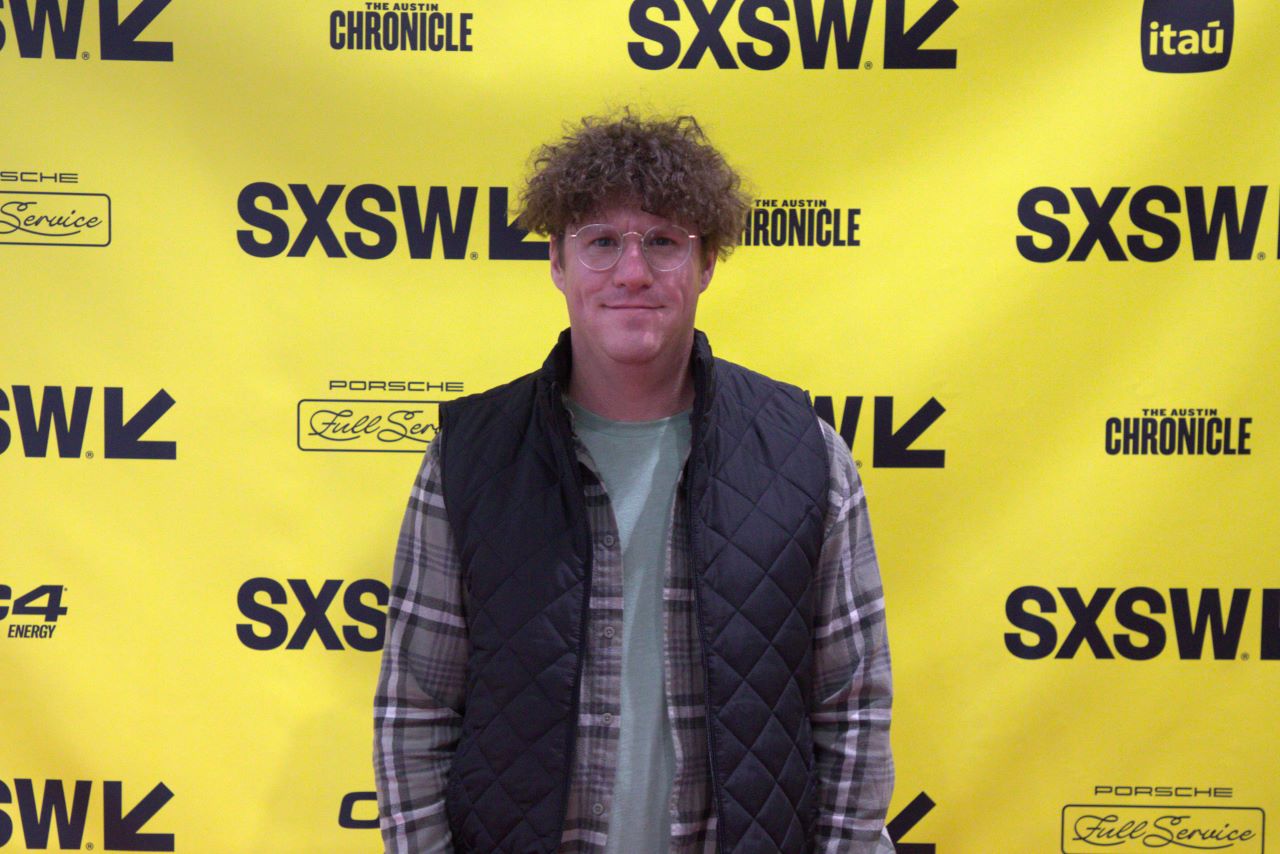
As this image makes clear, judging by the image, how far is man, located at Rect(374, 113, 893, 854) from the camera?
125 cm

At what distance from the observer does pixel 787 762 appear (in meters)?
1.27

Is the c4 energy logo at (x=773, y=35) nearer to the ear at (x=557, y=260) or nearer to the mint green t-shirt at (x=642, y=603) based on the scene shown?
the ear at (x=557, y=260)

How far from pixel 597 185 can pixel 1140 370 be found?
1.18 metres

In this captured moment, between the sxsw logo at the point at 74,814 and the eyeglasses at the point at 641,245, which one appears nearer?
the eyeglasses at the point at 641,245

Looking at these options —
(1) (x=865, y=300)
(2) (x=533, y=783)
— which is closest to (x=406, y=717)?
(2) (x=533, y=783)

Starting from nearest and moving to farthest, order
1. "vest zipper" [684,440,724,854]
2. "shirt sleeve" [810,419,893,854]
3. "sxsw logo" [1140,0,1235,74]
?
1. "vest zipper" [684,440,724,854]
2. "shirt sleeve" [810,419,893,854]
3. "sxsw logo" [1140,0,1235,74]

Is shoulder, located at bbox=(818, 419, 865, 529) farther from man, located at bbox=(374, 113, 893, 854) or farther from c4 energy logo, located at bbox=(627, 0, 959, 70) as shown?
c4 energy logo, located at bbox=(627, 0, 959, 70)

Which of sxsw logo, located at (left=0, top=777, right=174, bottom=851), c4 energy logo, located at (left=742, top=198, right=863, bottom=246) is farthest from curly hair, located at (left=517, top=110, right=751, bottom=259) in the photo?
sxsw logo, located at (left=0, top=777, right=174, bottom=851)

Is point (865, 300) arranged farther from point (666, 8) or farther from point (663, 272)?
point (663, 272)

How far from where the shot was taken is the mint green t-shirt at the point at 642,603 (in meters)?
1.25

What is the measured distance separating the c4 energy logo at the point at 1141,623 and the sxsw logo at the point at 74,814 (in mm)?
1614

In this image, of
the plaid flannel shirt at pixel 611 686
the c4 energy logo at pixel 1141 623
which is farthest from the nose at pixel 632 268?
the c4 energy logo at pixel 1141 623

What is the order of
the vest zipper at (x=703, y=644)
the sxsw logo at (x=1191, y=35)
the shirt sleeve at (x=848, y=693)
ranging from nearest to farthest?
the vest zipper at (x=703, y=644), the shirt sleeve at (x=848, y=693), the sxsw logo at (x=1191, y=35)

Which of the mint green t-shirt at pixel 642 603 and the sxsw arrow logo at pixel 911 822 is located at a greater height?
the mint green t-shirt at pixel 642 603
